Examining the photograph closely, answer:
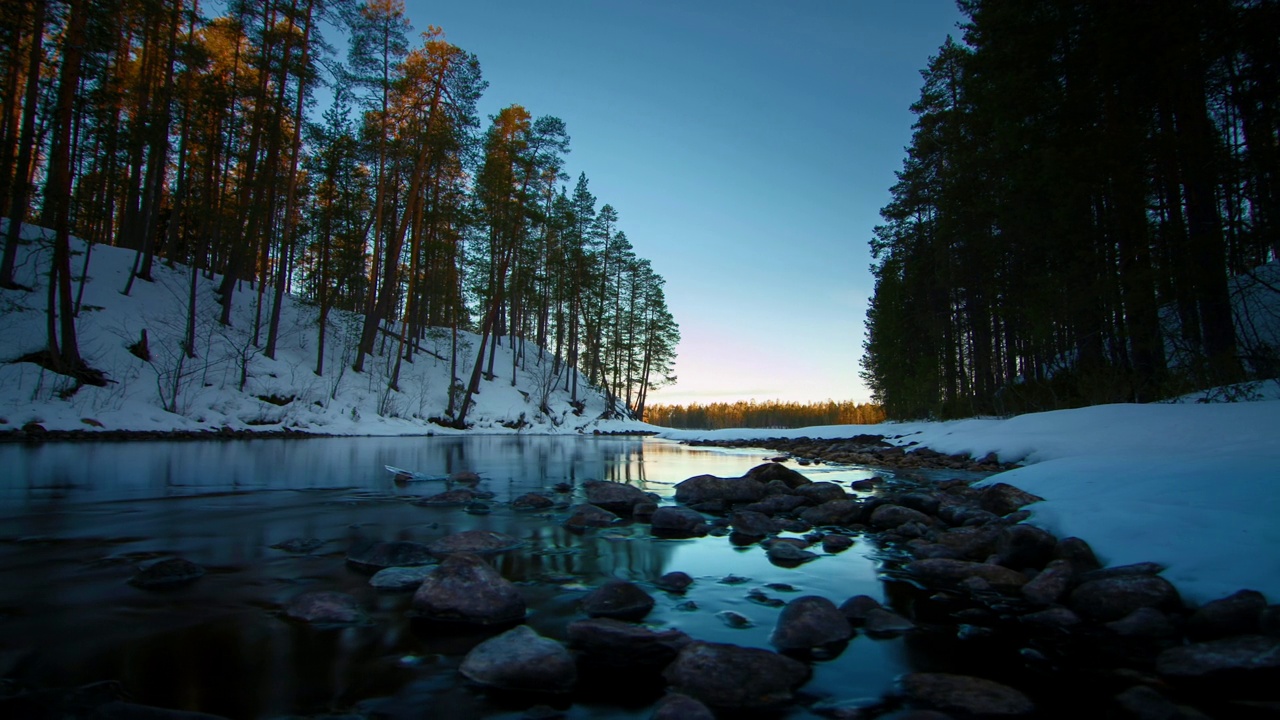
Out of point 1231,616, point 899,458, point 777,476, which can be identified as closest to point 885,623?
point 1231,616

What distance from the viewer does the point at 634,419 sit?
4400 centimetres

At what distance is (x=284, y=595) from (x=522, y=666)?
60.8 inches

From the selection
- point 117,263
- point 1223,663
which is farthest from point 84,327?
point 1223,663

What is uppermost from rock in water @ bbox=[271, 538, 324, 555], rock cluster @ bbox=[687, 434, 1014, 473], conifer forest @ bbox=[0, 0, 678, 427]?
conifer forest @ bbox=[0, 0, 678, 427]

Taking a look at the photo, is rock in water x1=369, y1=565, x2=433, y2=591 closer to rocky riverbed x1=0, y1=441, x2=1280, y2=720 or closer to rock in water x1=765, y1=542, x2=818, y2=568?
rocky riverbed x1=0, y1=441, x2=1280, y2=720

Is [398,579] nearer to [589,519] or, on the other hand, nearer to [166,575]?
[166,575]

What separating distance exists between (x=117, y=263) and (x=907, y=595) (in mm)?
24663

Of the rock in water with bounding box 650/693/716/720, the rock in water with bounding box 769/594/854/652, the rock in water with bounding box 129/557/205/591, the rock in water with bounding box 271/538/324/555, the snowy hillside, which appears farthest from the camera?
the snowy hillside

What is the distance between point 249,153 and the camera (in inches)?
735

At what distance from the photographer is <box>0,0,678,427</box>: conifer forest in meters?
12.0

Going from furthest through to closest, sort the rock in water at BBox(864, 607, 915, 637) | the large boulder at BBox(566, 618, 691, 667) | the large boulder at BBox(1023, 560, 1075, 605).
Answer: the large boulder at BBox(1023, 560, 1075, 605), the rock in water at BBox(864, 607, 915, 637), the large boulder at BBox(566, 618, 691, 667)

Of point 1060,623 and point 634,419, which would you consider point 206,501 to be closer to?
point 1060,623

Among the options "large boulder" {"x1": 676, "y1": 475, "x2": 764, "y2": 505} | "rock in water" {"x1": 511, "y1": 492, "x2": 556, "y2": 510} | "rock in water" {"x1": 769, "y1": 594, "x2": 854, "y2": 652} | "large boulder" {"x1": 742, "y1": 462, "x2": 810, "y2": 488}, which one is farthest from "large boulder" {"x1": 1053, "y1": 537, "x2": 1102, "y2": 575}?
"rock in water" {"x1": 511, "y1": 492, "x2": 556, "y2": 510}

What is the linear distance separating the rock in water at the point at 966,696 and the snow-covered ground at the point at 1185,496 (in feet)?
4.95
